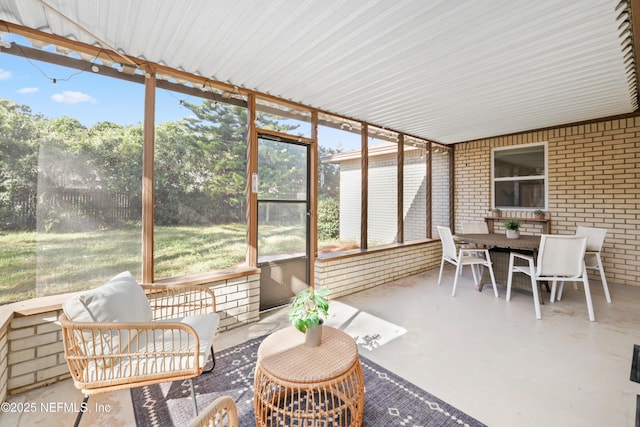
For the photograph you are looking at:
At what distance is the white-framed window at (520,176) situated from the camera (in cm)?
539

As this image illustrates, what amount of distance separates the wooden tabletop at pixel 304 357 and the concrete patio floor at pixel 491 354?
0.75 m

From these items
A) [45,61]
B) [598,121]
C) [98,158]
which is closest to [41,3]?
[45,61]

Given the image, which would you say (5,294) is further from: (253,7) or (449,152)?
(449,152)

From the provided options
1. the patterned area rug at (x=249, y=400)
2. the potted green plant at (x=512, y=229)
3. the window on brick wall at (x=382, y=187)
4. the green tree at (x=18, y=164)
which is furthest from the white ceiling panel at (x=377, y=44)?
the patterned area rug at (x=249, y=400)

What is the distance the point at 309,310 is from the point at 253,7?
207 cm

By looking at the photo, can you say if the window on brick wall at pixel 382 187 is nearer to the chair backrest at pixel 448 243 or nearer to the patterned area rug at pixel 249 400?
the chair backrest at pixel 448 243

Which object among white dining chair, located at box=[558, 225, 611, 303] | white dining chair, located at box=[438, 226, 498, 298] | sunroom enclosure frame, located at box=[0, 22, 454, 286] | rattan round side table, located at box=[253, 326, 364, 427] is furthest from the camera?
white dining chair, located at box=[438, 226, 498, 298]

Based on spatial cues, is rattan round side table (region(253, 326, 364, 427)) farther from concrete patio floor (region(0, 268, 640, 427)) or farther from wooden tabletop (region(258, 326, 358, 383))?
concrete patio floor (region(0, 268, 640, 427))

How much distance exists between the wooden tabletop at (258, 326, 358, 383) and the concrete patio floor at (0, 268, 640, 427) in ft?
2.47

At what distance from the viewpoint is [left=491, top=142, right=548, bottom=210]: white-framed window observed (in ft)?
17.7

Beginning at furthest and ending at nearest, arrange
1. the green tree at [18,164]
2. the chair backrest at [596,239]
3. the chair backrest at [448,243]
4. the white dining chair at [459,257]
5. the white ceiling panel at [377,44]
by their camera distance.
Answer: the chair backrest at [448,243]
the white dining chair at [459,257]
the chair backrest at [596,239]
the green tree at [18,164]
the white ceiling panel at [377,44]

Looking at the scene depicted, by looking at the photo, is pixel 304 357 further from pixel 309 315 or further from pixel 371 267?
pixel 371 267

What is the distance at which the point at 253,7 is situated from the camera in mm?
1907

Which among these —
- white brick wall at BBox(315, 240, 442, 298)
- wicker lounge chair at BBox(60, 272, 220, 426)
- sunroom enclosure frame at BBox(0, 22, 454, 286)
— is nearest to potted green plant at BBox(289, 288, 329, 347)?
wicker lounge chair at BBox(60, 272, 220, 426)
